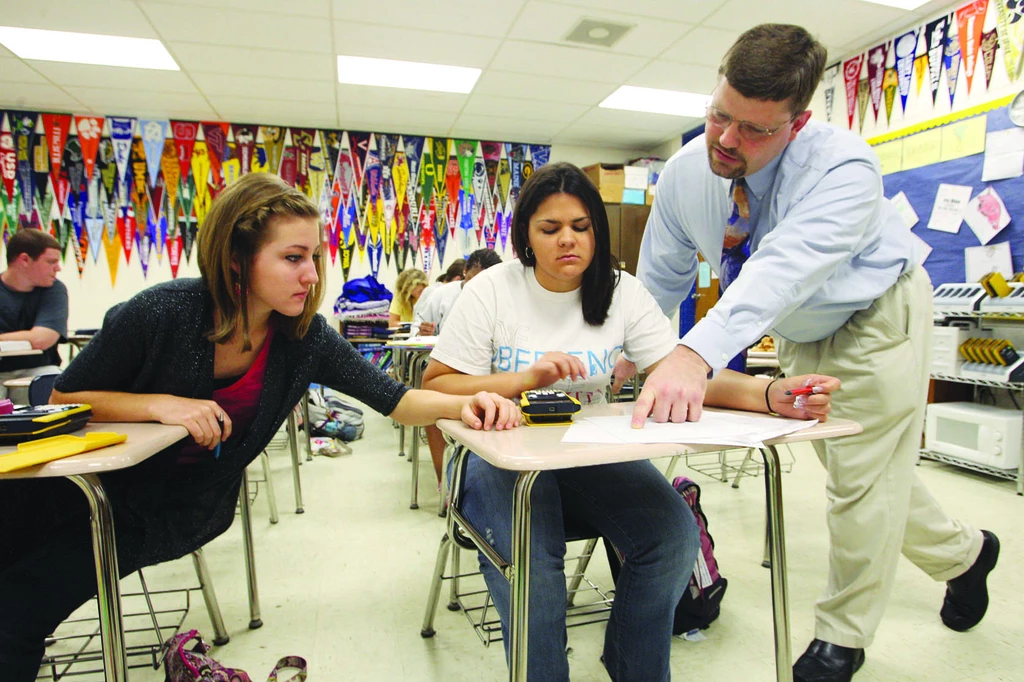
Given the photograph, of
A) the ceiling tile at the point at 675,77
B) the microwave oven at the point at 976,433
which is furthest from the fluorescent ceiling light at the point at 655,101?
the microwave oven at the point at 976,433

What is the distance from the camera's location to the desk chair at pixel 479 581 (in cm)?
120

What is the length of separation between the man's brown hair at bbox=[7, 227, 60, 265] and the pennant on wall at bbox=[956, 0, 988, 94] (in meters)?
4.87

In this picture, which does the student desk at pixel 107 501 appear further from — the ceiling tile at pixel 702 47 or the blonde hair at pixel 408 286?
the blonde hair at pixel 408 286

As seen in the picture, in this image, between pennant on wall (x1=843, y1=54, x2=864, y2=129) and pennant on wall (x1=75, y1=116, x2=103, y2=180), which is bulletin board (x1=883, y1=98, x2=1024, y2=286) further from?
pennant on wall (x1=75, y1=116, x2=103, y2=180)

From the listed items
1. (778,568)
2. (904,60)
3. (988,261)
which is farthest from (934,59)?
(778,568)

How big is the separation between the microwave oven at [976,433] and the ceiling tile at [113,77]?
5264mm

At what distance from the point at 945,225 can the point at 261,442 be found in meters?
3.78

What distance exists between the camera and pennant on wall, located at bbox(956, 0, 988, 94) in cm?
334

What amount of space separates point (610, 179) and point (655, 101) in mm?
974

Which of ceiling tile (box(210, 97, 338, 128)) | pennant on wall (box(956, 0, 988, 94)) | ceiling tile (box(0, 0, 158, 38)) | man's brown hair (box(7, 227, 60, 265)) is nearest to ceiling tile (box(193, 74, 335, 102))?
ceiling tile (box(210, 97, 338, 128))

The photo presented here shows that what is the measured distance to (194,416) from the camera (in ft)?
3.45

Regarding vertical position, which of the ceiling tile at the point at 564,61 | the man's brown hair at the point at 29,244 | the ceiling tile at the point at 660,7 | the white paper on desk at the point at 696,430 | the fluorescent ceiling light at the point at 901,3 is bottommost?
the white paper on desk at the point at 696,430

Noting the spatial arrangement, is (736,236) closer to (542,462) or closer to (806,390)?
(806,390)

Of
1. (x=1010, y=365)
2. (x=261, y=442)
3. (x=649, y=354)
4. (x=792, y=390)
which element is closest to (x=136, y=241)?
(x=261, y=442)
